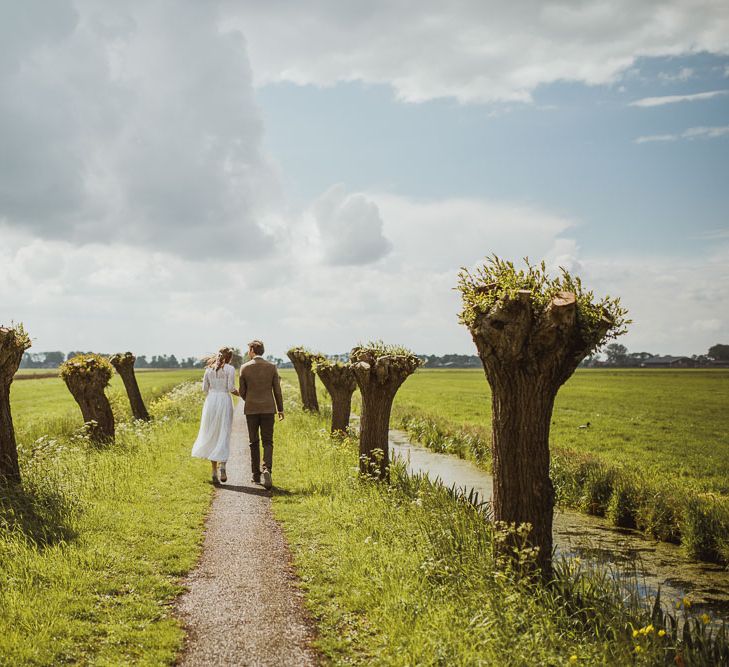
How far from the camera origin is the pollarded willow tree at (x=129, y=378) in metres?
26.5

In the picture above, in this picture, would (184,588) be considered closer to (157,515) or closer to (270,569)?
(270,569)

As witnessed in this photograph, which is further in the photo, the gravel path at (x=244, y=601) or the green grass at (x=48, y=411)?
the green grass at (x=48, y=411)

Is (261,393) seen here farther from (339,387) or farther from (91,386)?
(339,387)

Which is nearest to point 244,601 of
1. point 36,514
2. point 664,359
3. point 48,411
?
point 36,514

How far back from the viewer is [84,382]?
16.7 m

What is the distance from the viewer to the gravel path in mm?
5328

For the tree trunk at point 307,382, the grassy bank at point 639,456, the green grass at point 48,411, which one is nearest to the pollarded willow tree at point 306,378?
the tree trunk at point 307,382

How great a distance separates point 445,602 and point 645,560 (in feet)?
21.2

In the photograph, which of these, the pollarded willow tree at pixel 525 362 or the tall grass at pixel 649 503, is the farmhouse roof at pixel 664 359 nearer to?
the tall grass at pixel 649 503

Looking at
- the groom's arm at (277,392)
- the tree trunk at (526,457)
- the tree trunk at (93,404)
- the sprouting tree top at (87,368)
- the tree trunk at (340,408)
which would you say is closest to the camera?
the tree trunk at (526,457)

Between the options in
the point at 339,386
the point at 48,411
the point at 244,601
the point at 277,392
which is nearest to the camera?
the point at 244,601

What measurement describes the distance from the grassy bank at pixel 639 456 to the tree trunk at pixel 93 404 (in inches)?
458

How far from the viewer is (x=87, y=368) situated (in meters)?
16.6

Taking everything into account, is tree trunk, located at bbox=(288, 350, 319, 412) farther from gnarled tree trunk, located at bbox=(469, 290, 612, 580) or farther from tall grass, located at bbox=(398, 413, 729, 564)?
→ gnarled tree trunk, located at bbox=(469, 290, 612, 580)
